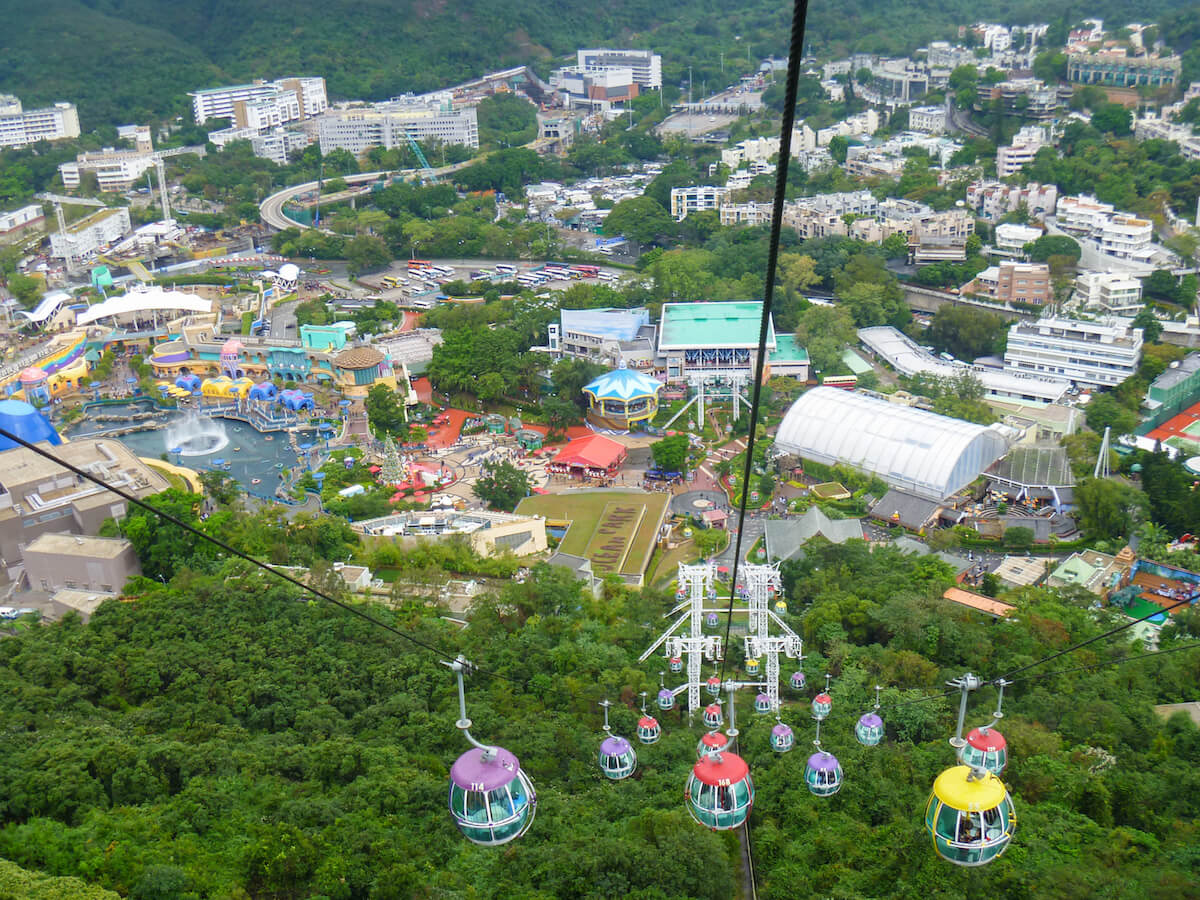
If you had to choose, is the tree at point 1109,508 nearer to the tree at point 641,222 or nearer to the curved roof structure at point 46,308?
the tree at point 641,222

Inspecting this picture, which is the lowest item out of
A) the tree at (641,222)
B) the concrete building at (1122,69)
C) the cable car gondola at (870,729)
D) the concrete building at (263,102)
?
the tree at (641,222)

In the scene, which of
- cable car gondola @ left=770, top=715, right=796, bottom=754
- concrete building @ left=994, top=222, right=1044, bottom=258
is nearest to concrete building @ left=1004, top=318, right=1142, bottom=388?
concrete building @ left=994, top=222, right=1044, bottom=258

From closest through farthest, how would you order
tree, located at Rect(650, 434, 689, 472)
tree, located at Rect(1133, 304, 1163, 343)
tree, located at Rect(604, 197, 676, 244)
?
tree, located at Rect(650, 434, 689, 472), tree, located at Rect(1133, 304, 1163, 343), tree, located at Rect(604, 197, 676, 244)

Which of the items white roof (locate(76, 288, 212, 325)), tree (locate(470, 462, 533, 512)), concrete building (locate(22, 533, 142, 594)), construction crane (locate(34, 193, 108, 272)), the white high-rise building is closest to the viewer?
concrete building (locate(22, 533, 142, 594))

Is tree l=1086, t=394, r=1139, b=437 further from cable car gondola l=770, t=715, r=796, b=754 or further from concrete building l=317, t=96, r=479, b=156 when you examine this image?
concrete building l=317, t=96, r=479, b=156

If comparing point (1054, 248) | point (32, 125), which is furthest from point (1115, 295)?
point (32, 125)

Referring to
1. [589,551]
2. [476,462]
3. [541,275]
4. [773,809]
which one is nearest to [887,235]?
[541,275]

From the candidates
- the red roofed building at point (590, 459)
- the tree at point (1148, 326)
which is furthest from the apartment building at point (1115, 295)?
the red roofed building at point (590, 459)
